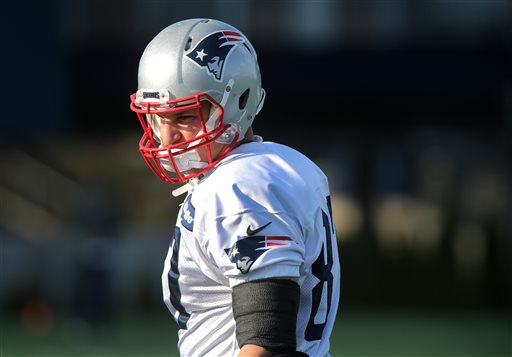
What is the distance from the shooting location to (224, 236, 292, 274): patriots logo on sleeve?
2555mm

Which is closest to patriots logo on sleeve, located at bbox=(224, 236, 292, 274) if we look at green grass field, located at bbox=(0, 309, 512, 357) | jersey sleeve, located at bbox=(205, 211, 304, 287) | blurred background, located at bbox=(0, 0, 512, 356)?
jersey sleeve, located at bbox=(205, 211, 304, 287)

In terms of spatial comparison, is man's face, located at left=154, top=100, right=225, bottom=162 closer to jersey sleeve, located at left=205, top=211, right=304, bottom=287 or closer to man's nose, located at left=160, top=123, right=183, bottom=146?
man's nose, located at left=160, top=123, right=183, bottom=146

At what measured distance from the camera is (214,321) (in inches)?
111

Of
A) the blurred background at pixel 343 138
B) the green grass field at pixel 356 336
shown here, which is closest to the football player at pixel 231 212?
the green grass field at pixel 356 336

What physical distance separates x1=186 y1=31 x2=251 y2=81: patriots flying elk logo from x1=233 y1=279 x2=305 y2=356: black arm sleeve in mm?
675

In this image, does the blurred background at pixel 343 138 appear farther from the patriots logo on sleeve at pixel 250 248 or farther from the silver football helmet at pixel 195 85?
the patriots logo on sleeve at pixel 250 248

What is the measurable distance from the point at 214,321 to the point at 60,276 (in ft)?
35.7

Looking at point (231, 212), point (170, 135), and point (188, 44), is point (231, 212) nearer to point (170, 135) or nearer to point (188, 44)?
point (170, 135)

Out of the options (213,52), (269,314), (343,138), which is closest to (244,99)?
(213,52)

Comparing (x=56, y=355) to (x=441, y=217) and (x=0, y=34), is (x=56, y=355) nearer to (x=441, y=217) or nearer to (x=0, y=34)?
(x=0, y=34)

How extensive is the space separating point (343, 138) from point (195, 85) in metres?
13.7

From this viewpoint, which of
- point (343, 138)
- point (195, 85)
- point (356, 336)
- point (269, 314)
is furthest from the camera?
point (343, 138)

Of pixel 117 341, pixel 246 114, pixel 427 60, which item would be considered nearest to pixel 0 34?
pixel 117 341

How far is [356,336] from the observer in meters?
11.1
